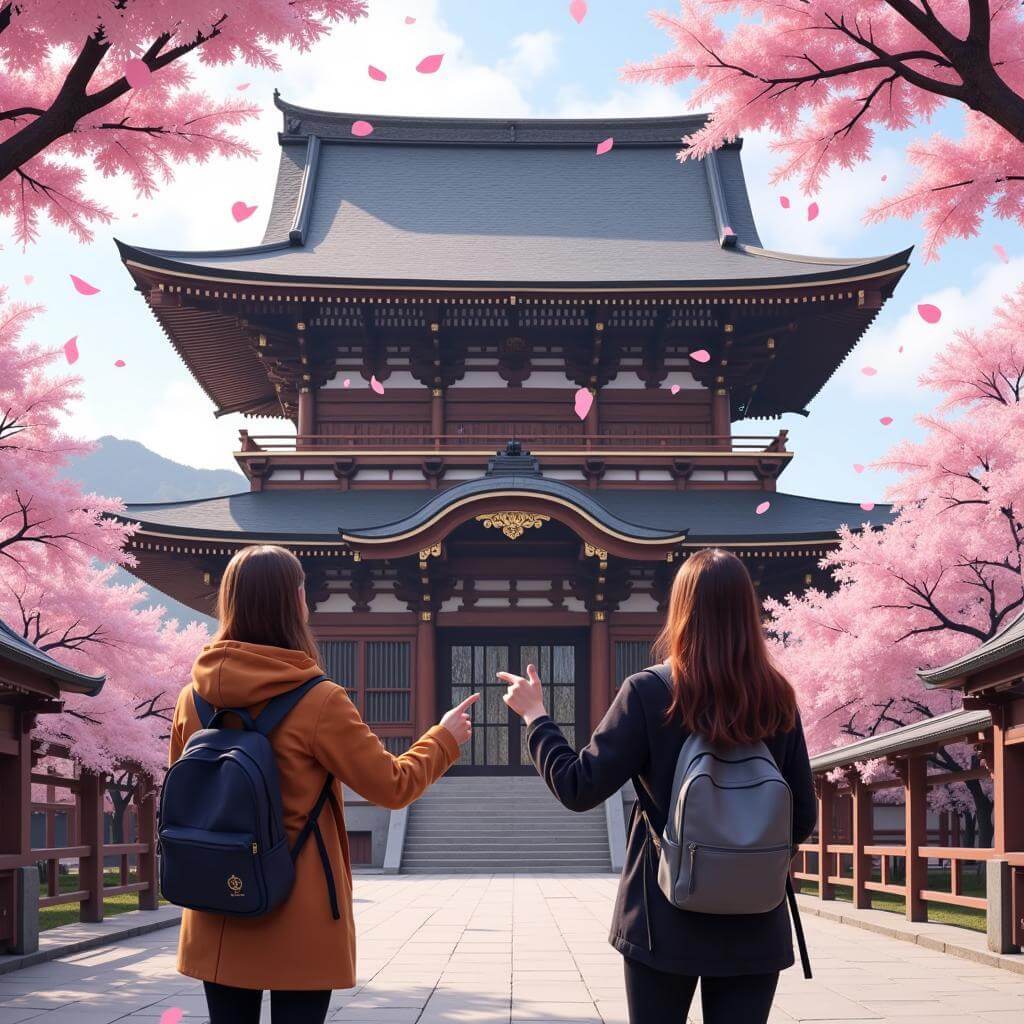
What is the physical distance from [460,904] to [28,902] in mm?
5109

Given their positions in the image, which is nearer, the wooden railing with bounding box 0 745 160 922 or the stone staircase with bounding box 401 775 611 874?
the wooden railing with bounding box 0 745 160 922

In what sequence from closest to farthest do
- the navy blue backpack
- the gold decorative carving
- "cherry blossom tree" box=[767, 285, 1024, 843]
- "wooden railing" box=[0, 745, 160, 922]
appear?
the navy blue backpack, "wooden railing" box=[0, 745, 160, 922], "cherry blossom tree" box=[767, 285, 1024, 843], the gold decorative carving

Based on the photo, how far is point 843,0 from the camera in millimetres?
7926

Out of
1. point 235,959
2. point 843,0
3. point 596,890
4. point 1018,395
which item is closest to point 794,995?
point 235,959

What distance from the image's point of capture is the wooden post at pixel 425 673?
21734mm

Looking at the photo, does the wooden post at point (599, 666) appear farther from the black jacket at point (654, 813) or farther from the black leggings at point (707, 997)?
the black leggings at point (707, 997)

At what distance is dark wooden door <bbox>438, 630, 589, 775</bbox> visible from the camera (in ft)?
75.5

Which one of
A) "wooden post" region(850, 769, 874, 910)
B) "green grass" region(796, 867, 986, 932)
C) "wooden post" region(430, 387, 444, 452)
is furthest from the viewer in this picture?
"wooden post" region(430, 387, 444, 452)

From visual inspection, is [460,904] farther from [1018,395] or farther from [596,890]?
[1018,395]

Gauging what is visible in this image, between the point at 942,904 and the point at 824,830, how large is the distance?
6.04 feet

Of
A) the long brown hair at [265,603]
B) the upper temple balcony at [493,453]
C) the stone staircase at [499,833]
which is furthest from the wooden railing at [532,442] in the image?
the long brown hair at [265,603]

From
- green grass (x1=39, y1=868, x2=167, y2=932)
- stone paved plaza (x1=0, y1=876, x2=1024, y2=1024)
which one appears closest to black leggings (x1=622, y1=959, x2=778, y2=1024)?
stone paved plaza (x1=0, y1=876, x2=1024, y2=1024)

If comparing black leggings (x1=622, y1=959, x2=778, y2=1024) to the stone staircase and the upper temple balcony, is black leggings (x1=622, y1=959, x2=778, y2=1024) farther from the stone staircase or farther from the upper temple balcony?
the upper temple balcony

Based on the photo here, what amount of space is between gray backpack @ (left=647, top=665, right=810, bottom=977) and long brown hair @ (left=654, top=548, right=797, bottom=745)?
0.21 ft
